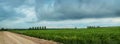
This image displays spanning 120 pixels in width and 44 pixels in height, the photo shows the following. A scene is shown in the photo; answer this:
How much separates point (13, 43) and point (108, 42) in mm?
9183

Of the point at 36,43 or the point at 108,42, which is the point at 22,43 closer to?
the point at 36,43

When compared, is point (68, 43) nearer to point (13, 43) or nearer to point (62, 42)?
point (62, 42)

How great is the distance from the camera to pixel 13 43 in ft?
88.3

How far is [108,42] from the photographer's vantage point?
29.5m

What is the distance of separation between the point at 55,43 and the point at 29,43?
10.1 ft

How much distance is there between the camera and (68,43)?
29406 mm

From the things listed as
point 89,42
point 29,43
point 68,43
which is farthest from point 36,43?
point 89,42

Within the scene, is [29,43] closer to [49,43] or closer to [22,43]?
[22,43]

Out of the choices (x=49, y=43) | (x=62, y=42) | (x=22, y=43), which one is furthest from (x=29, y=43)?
(x=62, y=42)

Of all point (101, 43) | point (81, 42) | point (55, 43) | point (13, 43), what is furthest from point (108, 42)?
point (13, 43)

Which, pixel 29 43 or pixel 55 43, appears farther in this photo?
pixel 55 43

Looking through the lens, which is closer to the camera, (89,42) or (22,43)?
(22,43)

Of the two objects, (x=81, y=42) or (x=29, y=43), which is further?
(x=81, y=42)

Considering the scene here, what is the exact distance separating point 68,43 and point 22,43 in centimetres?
493
